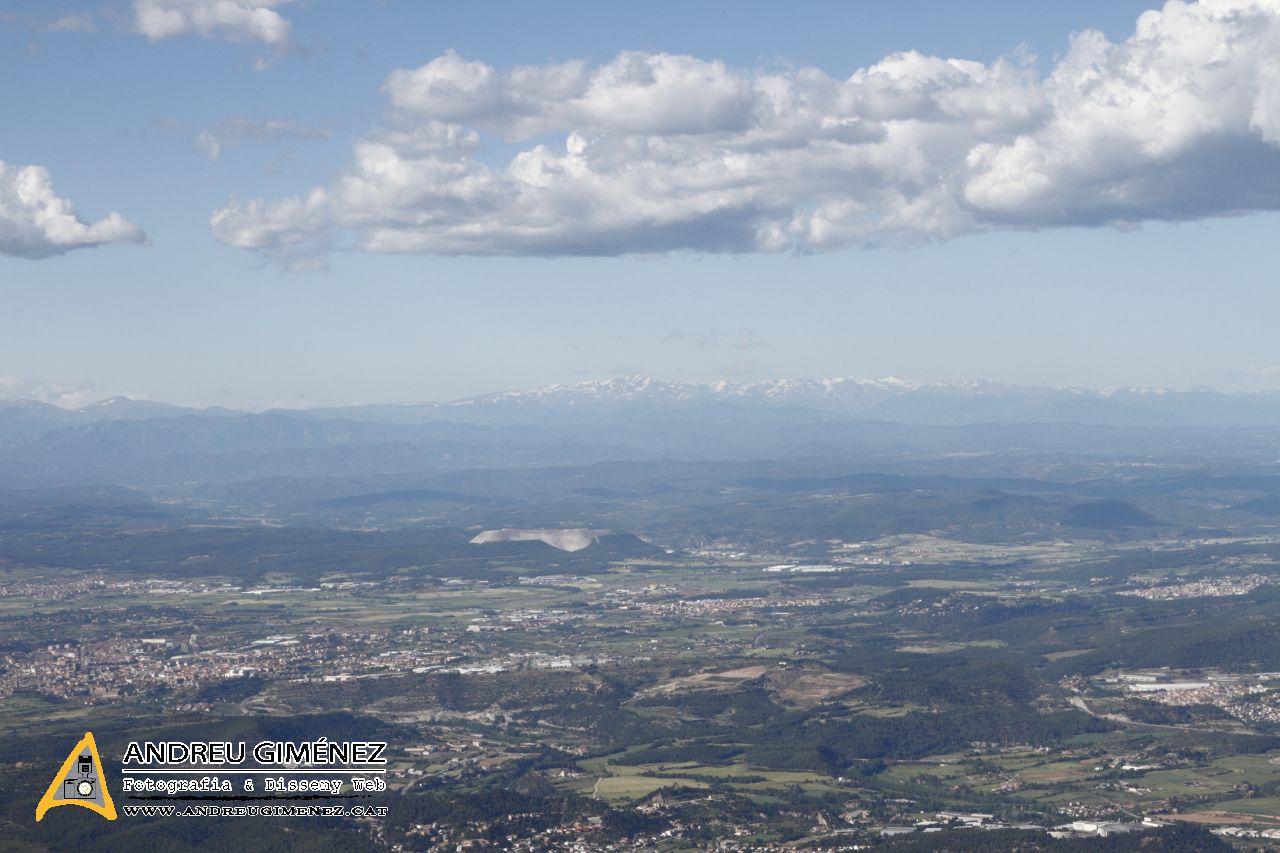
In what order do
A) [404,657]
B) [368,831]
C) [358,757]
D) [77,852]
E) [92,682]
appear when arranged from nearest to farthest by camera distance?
[77,852] < [368,831] < [358,757] < [92,682] < [404,657]

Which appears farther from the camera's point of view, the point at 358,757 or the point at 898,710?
the point at 898,710

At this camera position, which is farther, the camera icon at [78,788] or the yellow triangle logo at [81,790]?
the camera icon at [78,788]

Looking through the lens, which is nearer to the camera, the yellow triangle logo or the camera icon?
the yellow triangle logo

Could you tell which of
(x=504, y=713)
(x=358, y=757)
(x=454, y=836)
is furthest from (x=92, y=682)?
(x=454, y=836)

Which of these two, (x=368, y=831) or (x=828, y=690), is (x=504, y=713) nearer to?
(x=828, y=690)

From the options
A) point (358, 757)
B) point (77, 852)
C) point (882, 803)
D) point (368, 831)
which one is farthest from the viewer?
point (358, 757)

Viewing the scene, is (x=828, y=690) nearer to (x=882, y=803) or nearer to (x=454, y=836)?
(x=882, y=803)

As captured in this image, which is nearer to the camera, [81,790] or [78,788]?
[81,790]

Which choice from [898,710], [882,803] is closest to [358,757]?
[882,803]
